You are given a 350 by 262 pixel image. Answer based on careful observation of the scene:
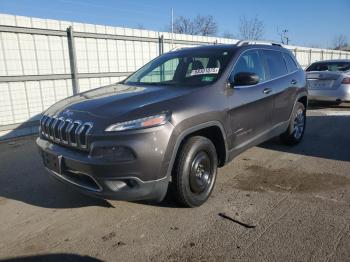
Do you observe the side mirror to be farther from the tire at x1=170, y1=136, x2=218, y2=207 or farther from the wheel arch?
the tire at x1=170, y1=136, x2=218, y2=207

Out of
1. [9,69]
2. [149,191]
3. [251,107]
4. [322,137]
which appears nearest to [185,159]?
[149,191]

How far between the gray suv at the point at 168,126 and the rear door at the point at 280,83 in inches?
1.7

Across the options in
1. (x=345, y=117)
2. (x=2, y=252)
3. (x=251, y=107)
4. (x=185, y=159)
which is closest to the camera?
(x=2, y=252)

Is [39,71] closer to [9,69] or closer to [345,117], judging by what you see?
[9,69]

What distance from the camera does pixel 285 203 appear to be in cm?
384

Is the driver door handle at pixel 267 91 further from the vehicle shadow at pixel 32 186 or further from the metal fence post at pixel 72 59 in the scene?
the metal fence post at pixel 72 59

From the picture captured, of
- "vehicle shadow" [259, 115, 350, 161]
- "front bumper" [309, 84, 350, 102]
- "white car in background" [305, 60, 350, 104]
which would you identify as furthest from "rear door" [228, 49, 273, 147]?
"front bumper" [309, 84, 350, 102]

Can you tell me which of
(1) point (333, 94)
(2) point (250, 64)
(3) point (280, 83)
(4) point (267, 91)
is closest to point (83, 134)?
(2) point (250, 64)

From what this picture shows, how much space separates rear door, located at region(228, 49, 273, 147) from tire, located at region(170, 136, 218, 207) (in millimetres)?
523

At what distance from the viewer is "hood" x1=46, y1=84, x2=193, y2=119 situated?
3.29m

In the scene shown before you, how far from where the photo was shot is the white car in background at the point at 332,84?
10.2 meters

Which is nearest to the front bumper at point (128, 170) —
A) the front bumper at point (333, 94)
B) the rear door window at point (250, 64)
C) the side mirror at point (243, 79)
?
the side mirror at point (243, 79)

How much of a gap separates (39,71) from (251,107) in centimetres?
560

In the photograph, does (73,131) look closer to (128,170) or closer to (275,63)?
(128,170)
